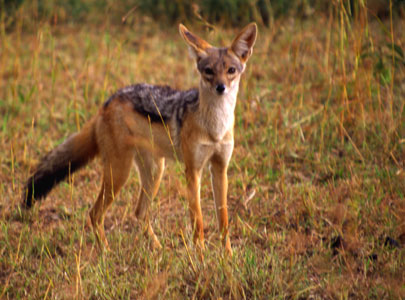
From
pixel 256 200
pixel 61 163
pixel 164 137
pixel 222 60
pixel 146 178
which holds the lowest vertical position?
pixel 256 200

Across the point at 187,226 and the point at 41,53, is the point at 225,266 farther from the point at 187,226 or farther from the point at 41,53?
the point at 41,53

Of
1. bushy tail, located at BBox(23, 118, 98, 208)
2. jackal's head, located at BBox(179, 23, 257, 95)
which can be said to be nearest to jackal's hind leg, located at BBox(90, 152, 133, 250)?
bushy tail, located at BBox(23, 118, 98, 208)

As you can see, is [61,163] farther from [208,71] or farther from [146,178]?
[208,71]

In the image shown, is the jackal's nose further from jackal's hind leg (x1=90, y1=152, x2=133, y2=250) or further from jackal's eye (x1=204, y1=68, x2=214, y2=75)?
jackal's hind leg (x1=90, y1=152, x2=133, y2=250)

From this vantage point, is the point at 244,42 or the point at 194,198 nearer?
the point at 194,198

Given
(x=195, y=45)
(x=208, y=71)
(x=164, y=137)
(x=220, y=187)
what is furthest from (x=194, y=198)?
(x=195, y=45)

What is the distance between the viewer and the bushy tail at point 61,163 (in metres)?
4.32

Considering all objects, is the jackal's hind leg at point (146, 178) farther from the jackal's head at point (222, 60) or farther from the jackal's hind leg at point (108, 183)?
the jackal's head at point (222, 60)

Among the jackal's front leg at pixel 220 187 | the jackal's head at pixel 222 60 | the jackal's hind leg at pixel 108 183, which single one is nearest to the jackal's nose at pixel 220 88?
the jackal's head at pixel 222 60

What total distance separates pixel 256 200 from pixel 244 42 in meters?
1.35

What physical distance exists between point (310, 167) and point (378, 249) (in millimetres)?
1553

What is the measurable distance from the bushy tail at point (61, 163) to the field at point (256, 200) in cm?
17

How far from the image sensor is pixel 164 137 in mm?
4250

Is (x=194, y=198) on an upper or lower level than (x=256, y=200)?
upper
